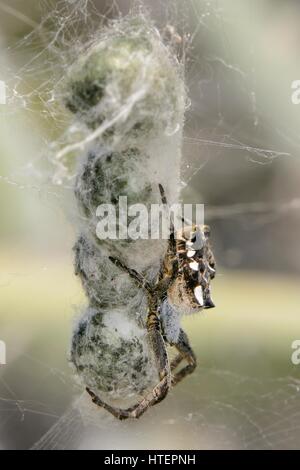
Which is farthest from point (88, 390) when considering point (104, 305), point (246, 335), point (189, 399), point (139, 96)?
point (246, 335)

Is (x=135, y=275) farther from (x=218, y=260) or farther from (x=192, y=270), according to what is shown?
(x=218, y=260)

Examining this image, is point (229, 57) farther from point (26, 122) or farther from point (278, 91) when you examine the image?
point (26, 122)

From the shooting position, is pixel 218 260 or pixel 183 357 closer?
pixel 183 357

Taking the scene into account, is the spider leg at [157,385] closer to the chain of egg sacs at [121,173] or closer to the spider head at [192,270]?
the chain of egg sacs at [121,173]

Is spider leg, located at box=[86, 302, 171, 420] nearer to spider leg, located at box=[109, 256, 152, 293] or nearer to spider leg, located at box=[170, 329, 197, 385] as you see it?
spider leg, located at box=[109, 256, 152, 293]

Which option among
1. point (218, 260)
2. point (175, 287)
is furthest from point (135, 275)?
point (218, 260)
